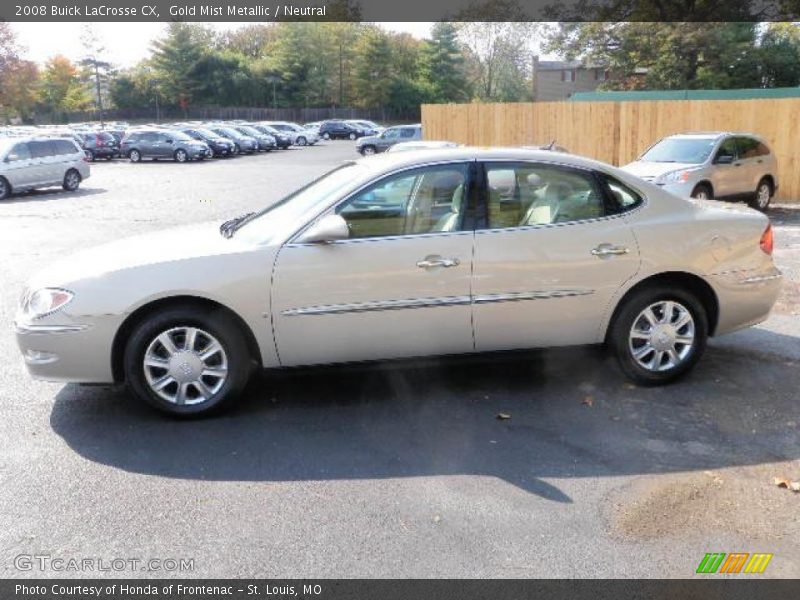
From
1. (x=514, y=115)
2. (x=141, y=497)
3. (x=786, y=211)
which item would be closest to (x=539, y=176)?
(x=141, y=497)

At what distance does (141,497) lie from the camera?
3791 mm

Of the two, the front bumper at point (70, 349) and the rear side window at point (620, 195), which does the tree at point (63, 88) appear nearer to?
the front bumper at point (70, 349)

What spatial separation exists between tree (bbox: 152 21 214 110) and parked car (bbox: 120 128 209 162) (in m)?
46.3

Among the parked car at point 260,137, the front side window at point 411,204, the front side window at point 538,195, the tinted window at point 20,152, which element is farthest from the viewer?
the parked car at point 260,137

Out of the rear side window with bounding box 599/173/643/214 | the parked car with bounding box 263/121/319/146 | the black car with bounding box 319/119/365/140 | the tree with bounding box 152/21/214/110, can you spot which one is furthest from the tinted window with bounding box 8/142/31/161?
the tree with bounding box 152/21/214/110

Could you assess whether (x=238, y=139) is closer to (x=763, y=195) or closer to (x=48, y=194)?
(x=48, y=194)

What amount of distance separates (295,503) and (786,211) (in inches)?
546

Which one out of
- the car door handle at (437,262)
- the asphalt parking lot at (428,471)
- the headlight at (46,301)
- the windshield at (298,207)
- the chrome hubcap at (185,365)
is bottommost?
the asphalt parking lot at (428,471)

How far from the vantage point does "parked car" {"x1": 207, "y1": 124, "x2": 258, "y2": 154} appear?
133ft

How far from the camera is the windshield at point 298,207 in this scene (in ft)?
16.0

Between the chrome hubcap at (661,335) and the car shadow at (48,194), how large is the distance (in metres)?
18.2

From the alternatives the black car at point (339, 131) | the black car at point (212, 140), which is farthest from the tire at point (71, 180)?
the black car at point (339, 131)

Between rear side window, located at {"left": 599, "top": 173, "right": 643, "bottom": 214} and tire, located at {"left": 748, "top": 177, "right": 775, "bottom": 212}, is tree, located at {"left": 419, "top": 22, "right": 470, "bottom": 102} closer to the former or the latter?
tire, located at {"left": 748, "top": 177, "right": 775, "bottom": 212}

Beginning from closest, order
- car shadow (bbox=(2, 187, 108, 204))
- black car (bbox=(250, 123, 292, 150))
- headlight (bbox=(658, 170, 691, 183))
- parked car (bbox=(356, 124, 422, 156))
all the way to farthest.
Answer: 1. headlight (bbox=(658, 170, 691, 183))
2. car shadow (bbox=(2, 187, 108, 204))
3. parked car (bbox=(356, 124, 422, 156))
4. black car (bbox=(250, 123, 292, 150))
